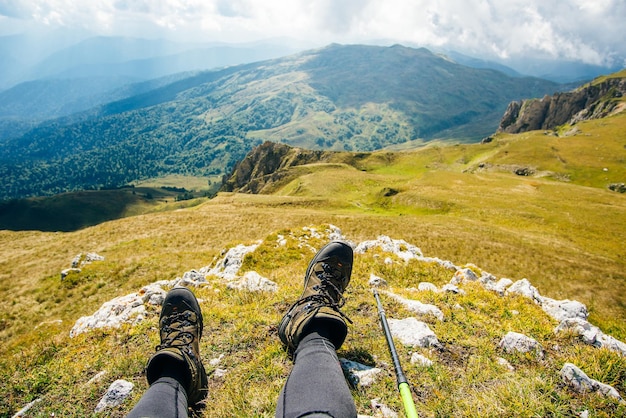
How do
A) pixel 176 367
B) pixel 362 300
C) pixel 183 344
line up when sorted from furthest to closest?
pixel 362 300 → pixel 183 344 → pixel 176 367

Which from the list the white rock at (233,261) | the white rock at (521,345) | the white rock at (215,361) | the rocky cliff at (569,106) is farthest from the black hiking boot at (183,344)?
the rocky cliff at (569,106)

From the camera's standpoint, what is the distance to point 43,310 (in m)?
16.8

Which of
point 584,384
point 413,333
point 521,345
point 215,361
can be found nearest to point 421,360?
point 413,333

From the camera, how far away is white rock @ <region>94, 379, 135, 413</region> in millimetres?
5051

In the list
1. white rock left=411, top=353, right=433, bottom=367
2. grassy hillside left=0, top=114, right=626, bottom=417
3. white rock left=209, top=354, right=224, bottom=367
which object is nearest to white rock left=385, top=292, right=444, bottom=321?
grassy hillside left=0, top=114, right=626, bottom=417

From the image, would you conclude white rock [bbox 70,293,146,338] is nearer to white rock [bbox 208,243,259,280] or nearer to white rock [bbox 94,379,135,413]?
white rock [bbox 94,379,135,413]

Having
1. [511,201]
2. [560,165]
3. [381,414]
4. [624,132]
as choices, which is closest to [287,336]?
[381,414]

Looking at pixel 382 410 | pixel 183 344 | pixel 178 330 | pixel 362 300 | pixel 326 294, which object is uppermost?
pixel 326 294

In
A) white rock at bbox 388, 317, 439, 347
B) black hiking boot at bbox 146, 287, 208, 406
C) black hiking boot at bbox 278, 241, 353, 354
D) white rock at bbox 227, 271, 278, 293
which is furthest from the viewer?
white rock at bbox 227, 271, 278, 293

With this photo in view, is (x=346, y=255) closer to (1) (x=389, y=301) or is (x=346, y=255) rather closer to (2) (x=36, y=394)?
(1) (x=389, y=301)

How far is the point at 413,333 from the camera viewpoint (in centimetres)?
639

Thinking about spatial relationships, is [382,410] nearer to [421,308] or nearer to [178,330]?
[421,308]

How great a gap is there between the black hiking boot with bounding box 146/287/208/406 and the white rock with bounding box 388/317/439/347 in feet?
13.0

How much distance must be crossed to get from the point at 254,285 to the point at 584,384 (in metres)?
8.14
